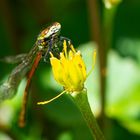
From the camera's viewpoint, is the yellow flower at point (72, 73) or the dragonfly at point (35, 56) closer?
the yellow flower at point (72, 73)

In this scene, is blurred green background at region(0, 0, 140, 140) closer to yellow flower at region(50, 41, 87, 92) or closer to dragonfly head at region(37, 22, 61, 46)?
dragonfly head at region(37, 22, 61, 46)

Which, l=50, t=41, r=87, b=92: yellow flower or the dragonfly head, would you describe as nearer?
l=50, t=41, r=87, b=92: yellow flower

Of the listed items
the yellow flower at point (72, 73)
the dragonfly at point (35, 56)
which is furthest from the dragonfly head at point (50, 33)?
the yellow flower at point (72, 73)

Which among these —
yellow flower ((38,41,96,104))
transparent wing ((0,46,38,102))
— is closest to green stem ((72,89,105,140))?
yellow flower ((38,41,96,104))

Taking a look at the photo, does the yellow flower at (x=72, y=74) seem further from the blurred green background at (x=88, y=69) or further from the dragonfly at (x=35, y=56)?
the blurred green background at (x=88, y=69)


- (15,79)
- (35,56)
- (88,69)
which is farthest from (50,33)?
(88,69)

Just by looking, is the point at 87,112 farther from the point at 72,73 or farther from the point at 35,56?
the point at 35,56

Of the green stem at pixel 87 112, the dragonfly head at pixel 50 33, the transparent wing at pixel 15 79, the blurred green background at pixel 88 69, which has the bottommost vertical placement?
the blurred green background at pixel 88 69
